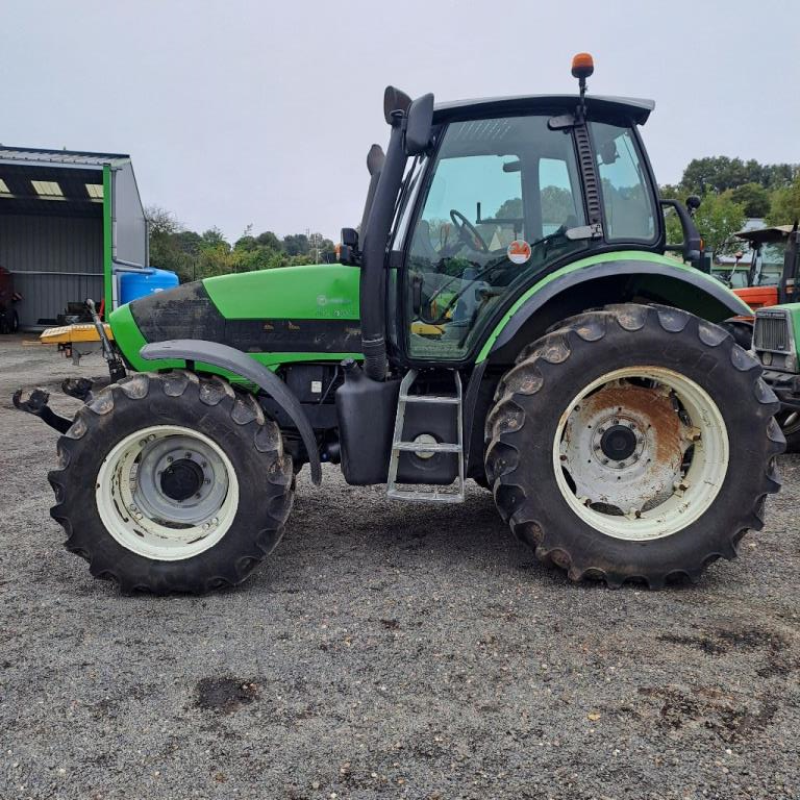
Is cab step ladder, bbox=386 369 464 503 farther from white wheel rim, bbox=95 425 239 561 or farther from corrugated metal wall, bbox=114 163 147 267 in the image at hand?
corrugated metal wall, bbox=114 163 147 267

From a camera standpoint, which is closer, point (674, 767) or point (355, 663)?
point (674, 767)

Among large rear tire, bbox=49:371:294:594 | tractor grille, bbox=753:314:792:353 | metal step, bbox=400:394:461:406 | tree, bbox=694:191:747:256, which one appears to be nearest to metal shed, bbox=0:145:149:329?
tractor grille, bbox=753:314:792:353

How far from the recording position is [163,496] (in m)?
3.70

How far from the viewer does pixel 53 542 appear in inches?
167

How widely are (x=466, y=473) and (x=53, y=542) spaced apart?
2437 millimetres

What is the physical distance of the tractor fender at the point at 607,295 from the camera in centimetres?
353

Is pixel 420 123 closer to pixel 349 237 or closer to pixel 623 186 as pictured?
pixel 349 237

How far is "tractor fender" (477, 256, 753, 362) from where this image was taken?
3529 millimetres

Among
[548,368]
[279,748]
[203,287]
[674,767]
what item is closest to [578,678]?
[674,767]

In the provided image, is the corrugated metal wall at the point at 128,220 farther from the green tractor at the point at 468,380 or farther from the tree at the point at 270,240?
the tree at the point at 270,240

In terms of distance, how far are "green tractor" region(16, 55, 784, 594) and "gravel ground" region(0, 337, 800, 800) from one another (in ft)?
1.02

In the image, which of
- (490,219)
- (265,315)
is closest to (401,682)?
(265,315)

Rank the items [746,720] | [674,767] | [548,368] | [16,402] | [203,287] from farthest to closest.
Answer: [203,287] < [16,402] < [548,368] < [746,720] < [674,767]

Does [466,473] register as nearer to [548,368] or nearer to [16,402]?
[548,368]
